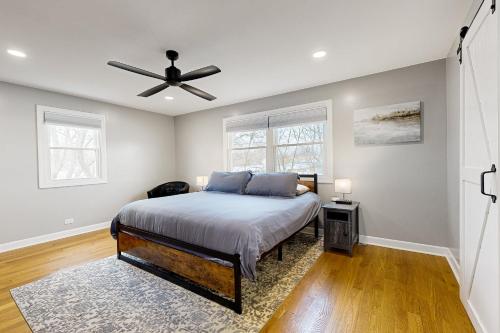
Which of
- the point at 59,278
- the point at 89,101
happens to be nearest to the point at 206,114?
the point at 89,101

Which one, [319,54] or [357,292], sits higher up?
[319,54]

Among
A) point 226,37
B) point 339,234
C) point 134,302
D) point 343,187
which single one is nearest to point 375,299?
point 339,234

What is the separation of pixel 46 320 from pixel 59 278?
82 centimetres

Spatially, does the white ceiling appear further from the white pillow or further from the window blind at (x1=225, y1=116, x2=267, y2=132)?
the white pillow

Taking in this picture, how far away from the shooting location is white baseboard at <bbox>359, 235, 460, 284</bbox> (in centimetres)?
272

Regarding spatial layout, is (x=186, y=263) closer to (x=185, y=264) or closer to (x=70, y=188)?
(x=185, y=264)

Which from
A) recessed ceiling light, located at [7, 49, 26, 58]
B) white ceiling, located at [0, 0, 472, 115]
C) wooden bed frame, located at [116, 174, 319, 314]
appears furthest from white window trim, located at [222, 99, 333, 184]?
recessed ceiling light, located at [7, 49, 26, 58]

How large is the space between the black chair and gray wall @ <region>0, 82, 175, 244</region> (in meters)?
0.38

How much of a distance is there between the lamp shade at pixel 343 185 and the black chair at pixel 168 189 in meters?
3.55

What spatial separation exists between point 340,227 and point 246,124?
2.69 m

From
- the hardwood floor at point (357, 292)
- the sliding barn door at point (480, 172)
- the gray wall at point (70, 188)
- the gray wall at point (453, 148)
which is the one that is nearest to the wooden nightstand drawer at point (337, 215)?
the hardwood floor at point (357, 292)

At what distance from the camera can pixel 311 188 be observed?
3.89m

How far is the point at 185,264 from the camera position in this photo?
2236 millimetres

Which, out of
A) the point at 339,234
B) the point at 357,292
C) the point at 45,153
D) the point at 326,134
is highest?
the point at 326,134
